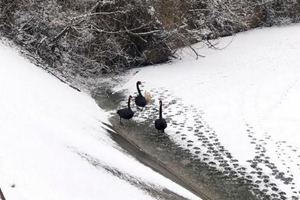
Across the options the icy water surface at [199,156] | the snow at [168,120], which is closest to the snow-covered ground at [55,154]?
the snow at [168,120]

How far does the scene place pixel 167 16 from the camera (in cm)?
1981

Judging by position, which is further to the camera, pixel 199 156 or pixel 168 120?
pixel 168 120

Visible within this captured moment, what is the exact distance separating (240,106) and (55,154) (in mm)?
8598

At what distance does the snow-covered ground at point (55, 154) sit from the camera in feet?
17.3

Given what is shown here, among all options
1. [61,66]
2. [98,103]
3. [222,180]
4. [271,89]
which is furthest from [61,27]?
[222,180]

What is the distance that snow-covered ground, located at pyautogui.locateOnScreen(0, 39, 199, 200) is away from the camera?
528 centimetres

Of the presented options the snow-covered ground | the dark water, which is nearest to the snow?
the snow-covered ground

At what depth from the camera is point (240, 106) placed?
13906 millimetres

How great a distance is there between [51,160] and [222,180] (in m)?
4.59

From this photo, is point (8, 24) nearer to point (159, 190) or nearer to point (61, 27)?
point (61, 27)

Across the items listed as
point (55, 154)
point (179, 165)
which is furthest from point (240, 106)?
point (55, 154)

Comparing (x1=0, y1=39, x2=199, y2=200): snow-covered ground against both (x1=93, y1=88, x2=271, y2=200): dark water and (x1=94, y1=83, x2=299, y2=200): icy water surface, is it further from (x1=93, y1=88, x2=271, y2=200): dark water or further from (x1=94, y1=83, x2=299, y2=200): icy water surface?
(x1=94, y1=83, x2=299, y2=200): icy water surface

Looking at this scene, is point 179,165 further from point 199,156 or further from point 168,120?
point 168,120

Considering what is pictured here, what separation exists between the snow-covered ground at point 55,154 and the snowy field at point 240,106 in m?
2.32
